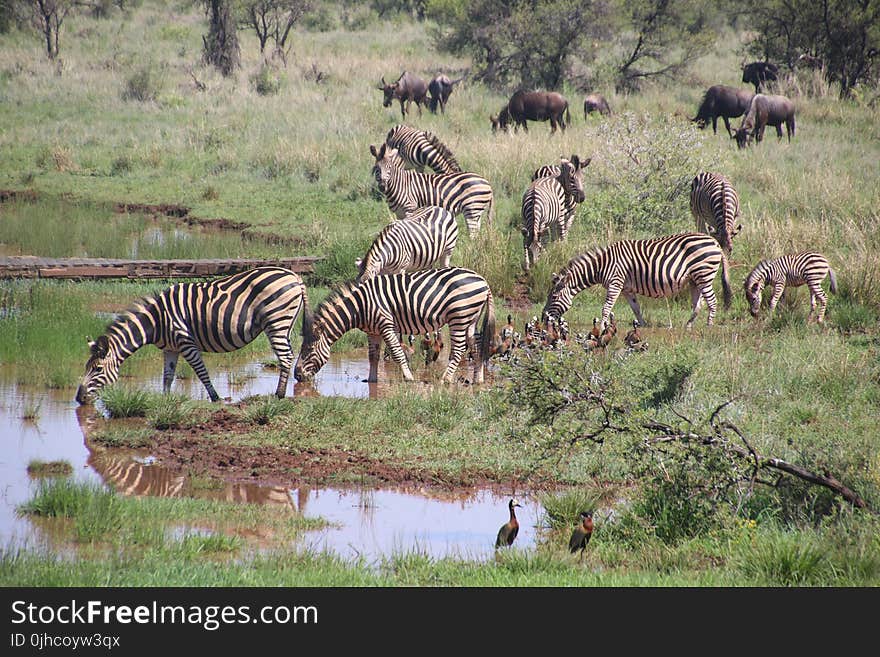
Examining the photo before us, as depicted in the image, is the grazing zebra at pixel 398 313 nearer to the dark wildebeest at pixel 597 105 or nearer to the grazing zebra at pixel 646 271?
the grazing zebra at pixel 646 271

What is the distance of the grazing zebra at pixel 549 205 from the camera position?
16781 millimetres

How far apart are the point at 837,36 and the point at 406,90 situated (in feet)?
39.9

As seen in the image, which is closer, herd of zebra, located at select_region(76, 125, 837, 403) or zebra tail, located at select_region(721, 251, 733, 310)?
herd of zebra, located at select_region(76, 125, 837, 403)

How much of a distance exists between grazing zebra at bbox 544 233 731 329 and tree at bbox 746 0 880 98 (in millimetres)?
19902

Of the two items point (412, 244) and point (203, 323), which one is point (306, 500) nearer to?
point (203, 323)

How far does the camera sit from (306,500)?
27.6 feet

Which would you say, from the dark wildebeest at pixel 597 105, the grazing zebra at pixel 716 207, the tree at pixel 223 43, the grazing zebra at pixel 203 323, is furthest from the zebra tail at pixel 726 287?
the tree at pixel 223 43

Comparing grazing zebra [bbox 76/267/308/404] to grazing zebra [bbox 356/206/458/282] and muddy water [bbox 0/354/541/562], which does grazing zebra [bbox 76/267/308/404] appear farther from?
grazing zebra [bbox 356/206/458/282]

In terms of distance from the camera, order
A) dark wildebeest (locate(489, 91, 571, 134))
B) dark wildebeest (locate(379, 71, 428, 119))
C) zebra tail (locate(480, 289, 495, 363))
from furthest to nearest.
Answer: dark wildebeest (locate(379, 71, 428, 119)), dark wildebeest (locate(489, 91, 571, 134)), zebra tail (locate(480, 289, 495, 363))

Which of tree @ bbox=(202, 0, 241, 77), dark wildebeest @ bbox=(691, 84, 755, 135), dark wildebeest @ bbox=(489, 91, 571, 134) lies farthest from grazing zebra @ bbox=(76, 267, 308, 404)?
tree @ bbox=(202, 0, 241, 77)

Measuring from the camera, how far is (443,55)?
134ft

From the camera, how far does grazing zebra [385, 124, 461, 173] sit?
20625mm

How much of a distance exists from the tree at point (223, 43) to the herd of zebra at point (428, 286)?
17.2 meters
